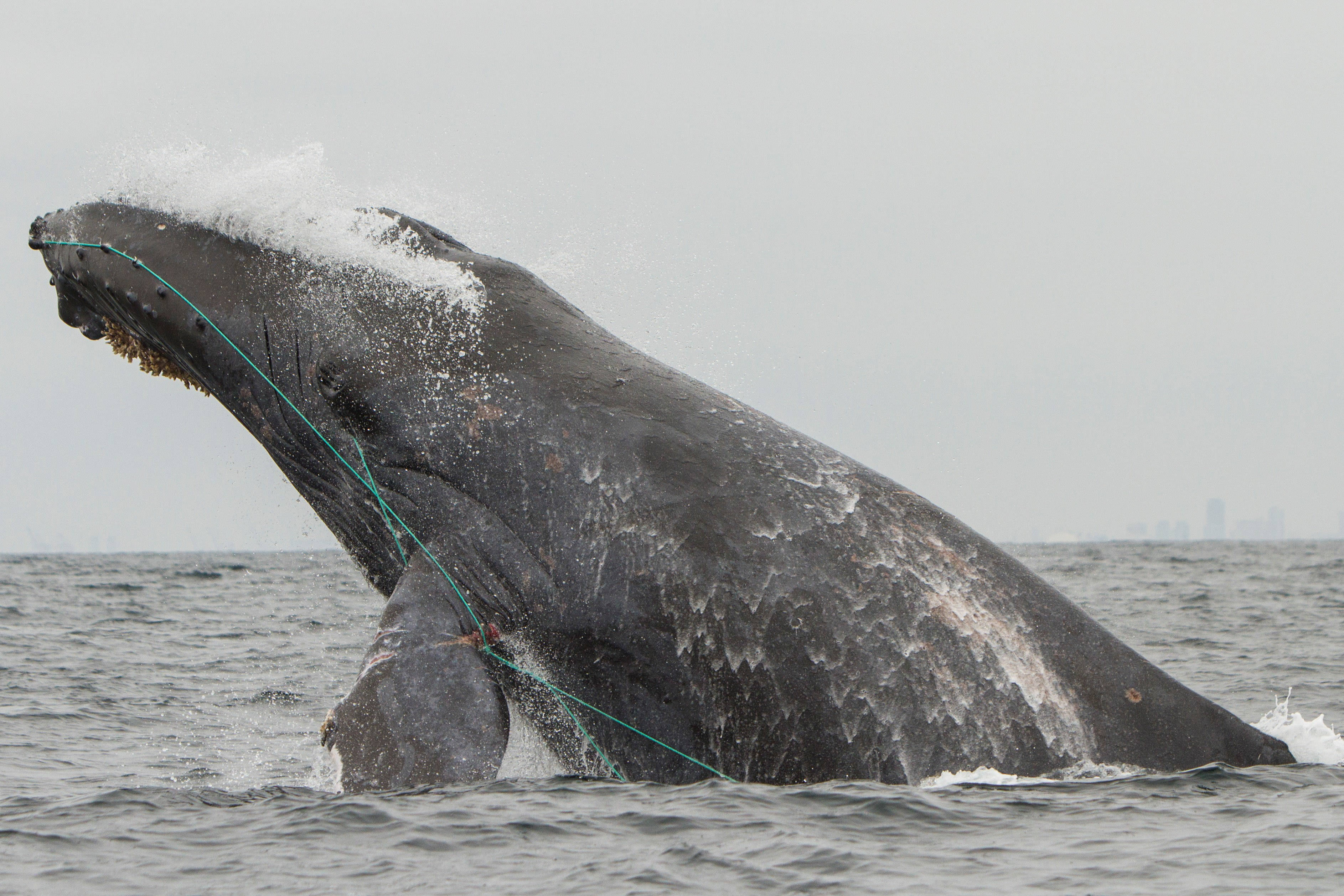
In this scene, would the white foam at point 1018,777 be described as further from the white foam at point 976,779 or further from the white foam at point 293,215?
the white foam at point 293,215

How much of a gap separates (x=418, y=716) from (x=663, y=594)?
1526 mm

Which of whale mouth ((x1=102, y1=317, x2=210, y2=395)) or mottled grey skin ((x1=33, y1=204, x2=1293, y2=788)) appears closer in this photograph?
mottled grey skin ((x1=33, y1=204, x2=1293, y2=788))

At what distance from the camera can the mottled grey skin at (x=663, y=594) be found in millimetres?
7930

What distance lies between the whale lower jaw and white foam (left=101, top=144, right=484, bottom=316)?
2.79 metres

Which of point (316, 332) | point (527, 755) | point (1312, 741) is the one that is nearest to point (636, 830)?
point (527, 755)

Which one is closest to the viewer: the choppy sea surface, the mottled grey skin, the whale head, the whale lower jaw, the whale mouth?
the choppy sea surface

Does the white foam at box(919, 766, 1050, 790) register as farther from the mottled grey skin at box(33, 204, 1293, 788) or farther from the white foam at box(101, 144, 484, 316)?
the white foam at box(101, 144, 484, 316)

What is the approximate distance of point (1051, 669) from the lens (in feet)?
26.6

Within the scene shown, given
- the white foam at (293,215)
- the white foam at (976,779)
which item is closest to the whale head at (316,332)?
the white foam at (293,215)

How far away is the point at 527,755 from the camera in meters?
9.52

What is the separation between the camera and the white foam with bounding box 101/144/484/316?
30.3 ft

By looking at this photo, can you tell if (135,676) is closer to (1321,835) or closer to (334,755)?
(334,755)

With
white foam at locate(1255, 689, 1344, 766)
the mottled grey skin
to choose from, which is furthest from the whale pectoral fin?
white foam at locate(1255, 689, 1344, 766)

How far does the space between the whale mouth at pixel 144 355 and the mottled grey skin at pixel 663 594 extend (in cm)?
121
